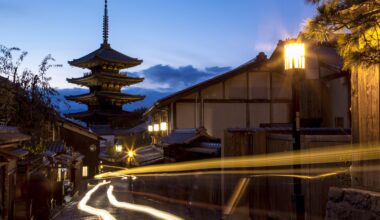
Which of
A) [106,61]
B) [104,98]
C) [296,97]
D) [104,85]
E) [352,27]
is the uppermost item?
[106,61]

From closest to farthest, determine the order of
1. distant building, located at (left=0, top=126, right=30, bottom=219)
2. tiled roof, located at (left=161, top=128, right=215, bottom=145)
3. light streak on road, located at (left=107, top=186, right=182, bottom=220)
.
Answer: light streak on road, located at (left=107, top=186, right=182, bottom=220)
distant building, located at (left=0, top=126, right=30, bottom=219)
tiled roof, located at (left=161, top=128, right=215, bottom=145)

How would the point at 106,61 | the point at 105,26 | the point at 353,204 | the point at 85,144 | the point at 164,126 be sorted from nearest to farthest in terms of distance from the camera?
1. the point at 353,204
2. the point at 164,126
3. the point at 85,144
4. the point at 106,61
5. the point at 105,26

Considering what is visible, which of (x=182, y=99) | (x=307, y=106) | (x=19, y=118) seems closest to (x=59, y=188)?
(x=19, y=118)

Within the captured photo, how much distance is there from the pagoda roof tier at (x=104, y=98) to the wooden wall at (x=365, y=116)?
50.8 m

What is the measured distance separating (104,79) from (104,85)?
1.38 meters

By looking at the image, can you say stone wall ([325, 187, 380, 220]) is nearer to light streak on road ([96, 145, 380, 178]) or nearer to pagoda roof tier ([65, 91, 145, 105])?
light streak on road ([96, 145, 380, 178])

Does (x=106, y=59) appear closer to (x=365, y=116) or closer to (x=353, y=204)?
(x=365, y=116)

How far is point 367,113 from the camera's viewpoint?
294 inches

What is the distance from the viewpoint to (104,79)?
5675cm

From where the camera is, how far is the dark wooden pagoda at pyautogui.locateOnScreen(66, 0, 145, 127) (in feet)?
187

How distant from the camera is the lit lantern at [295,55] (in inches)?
379

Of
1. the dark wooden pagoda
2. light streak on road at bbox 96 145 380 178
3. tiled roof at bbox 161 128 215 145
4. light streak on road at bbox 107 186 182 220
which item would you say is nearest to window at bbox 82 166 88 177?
the dark wooden pagoda

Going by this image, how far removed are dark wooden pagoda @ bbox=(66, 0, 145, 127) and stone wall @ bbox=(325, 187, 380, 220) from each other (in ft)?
166

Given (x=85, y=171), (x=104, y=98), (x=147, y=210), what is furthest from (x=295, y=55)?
(x=104, y=98)
